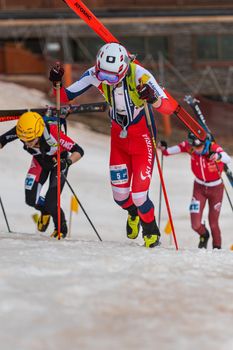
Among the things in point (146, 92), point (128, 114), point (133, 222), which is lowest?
point (133, 222)

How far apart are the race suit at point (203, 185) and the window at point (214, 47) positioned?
1033 cm

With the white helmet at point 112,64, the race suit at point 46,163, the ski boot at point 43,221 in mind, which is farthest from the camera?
the ski boot at point 43,221

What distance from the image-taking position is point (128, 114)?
686cm

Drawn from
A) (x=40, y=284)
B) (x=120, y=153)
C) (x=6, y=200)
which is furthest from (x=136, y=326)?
(x=6, y=200)

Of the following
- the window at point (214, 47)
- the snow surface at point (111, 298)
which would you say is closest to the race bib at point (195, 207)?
the snow surface at point (111, 298)

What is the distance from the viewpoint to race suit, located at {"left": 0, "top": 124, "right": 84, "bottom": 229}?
7.65 metres

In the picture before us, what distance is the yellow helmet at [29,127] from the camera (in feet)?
23.8

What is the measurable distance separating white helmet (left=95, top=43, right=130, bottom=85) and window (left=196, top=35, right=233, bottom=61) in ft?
44.1

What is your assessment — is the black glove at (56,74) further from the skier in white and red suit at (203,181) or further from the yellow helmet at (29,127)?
the skier in white and red suit at (203,181)

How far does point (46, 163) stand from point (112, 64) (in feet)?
6.98

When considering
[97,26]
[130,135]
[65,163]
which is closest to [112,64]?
[130,135]

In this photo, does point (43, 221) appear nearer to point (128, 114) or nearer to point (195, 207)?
point (128, 114)

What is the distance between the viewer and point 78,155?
7.62m

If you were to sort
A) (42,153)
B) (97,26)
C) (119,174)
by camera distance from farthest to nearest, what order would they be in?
1. (42,153)
2. (97,26)
3. (119,174)
